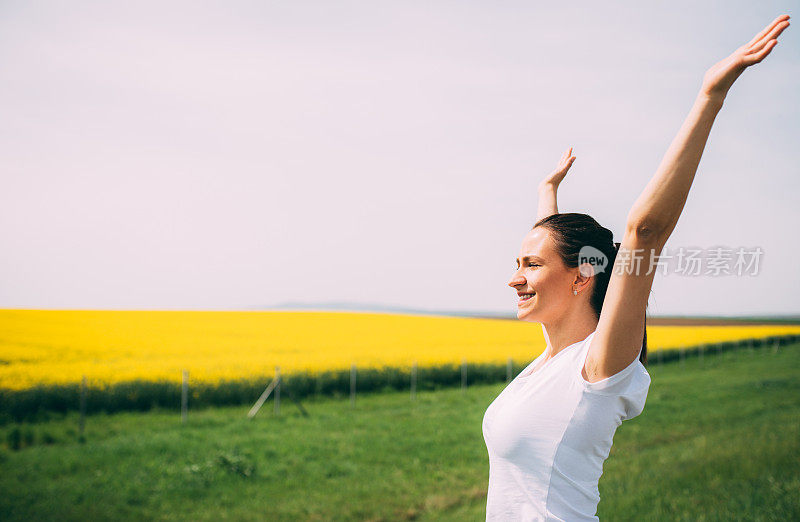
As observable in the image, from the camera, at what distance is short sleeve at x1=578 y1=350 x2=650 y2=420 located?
1.50 metres

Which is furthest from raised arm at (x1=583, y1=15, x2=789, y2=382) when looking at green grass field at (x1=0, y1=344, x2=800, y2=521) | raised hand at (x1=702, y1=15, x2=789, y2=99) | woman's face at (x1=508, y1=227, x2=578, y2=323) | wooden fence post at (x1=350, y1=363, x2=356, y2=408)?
wooden fence post at (x1=350, y1=363, x2=356, y2=408)

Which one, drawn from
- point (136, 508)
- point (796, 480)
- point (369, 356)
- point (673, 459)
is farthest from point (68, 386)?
point (796, 480)

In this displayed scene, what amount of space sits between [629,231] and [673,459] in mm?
7669

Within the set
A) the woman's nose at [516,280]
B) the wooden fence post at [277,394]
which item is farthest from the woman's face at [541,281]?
the wooden fence post at [277,394]

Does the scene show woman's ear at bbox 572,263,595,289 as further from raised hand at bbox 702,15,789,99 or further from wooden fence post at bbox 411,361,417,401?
wooden fence post at bbox 411,361,417,401

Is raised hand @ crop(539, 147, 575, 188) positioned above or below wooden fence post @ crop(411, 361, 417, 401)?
above

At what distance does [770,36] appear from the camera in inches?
53.2

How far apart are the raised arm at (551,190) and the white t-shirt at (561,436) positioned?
0.93m

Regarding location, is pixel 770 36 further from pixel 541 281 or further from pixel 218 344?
pixel 218 344

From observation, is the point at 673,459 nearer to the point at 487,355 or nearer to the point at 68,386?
the point at 68,386

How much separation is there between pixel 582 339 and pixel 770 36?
2.73 ft

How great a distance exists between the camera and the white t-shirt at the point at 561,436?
154 cm

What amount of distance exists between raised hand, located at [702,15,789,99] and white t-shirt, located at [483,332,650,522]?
25.4 inches

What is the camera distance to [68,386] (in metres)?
11.0
